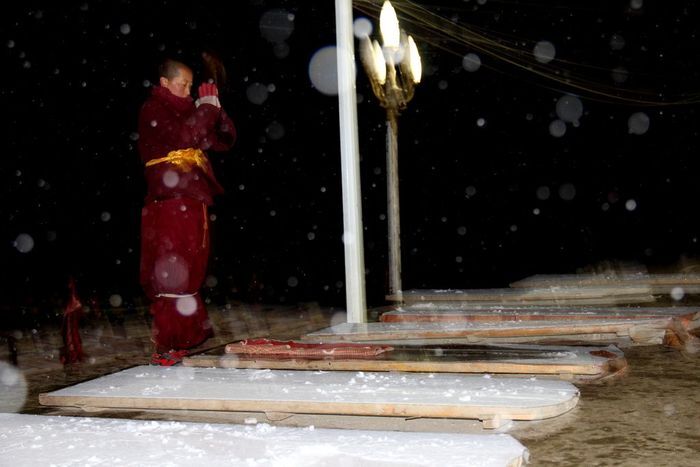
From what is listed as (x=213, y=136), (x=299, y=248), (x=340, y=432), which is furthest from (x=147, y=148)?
(x=299, y=248)

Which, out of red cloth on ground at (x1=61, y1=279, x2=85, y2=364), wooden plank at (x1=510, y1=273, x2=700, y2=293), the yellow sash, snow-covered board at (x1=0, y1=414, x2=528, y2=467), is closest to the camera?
snow-covered board at (x1=0, y1=414, x2=528, y2=467)

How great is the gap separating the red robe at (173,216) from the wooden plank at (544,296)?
3.25 meters

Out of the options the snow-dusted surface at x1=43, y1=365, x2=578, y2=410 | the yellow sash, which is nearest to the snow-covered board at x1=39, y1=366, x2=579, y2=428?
the snow-dusted surface at x1=43, y1=365, x2=578, y2=410

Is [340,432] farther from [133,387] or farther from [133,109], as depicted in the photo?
[133,109]

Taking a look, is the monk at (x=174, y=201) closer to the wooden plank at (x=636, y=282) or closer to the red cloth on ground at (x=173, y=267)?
the red cloth on ground at (x=173, y=267)

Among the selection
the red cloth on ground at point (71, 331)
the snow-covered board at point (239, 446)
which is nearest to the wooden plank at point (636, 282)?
the red cloth on ground at point (71, 331)

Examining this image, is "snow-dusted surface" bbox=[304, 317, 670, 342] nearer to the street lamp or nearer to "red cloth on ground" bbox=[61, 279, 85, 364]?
"red cloth on ground" bbox=[61, 279, 85, 364]

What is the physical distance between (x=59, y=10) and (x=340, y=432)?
3925 millimetres

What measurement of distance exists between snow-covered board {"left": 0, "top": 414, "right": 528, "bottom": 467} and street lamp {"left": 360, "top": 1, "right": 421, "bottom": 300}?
4.68 metres

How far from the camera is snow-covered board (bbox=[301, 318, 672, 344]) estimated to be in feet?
14.1

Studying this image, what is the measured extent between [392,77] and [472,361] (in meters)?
4.13

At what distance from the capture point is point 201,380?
3148 mm

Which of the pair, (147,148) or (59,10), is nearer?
(147,148)

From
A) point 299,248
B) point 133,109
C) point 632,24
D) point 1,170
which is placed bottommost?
point 299,248
